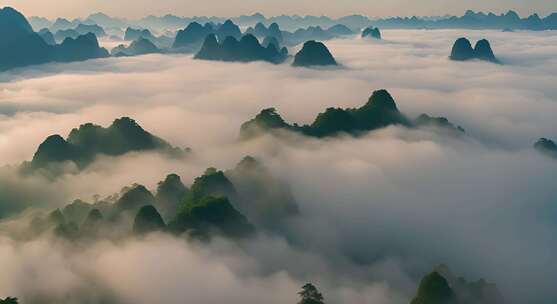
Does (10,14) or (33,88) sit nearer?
(33,88)

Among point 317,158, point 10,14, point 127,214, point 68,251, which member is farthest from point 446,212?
point 10,14

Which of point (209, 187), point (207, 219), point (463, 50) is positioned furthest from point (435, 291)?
point (463, 50)

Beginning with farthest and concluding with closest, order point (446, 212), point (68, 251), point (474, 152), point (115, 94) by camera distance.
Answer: point (115, 94), point (474, 152), point (446, 212), point (68, 251)

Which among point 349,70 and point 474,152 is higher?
point 349,70

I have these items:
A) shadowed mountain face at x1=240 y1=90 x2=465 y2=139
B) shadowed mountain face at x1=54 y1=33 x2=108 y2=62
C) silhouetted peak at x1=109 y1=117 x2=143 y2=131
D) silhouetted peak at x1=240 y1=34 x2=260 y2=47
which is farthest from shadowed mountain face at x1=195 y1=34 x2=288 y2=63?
silhouetted peak at x1=109 y1=117 x2=143 y2=131

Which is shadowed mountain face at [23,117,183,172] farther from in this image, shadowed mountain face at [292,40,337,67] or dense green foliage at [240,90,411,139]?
shadowed mountain face at [292,40,337,67]

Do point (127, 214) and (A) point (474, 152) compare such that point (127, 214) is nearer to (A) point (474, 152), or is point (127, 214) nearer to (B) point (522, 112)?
(A) point (474, 152)

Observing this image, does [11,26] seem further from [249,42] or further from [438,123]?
[438,123]

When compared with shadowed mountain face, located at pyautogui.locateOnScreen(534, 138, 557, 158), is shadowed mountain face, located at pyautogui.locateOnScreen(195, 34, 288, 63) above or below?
above
